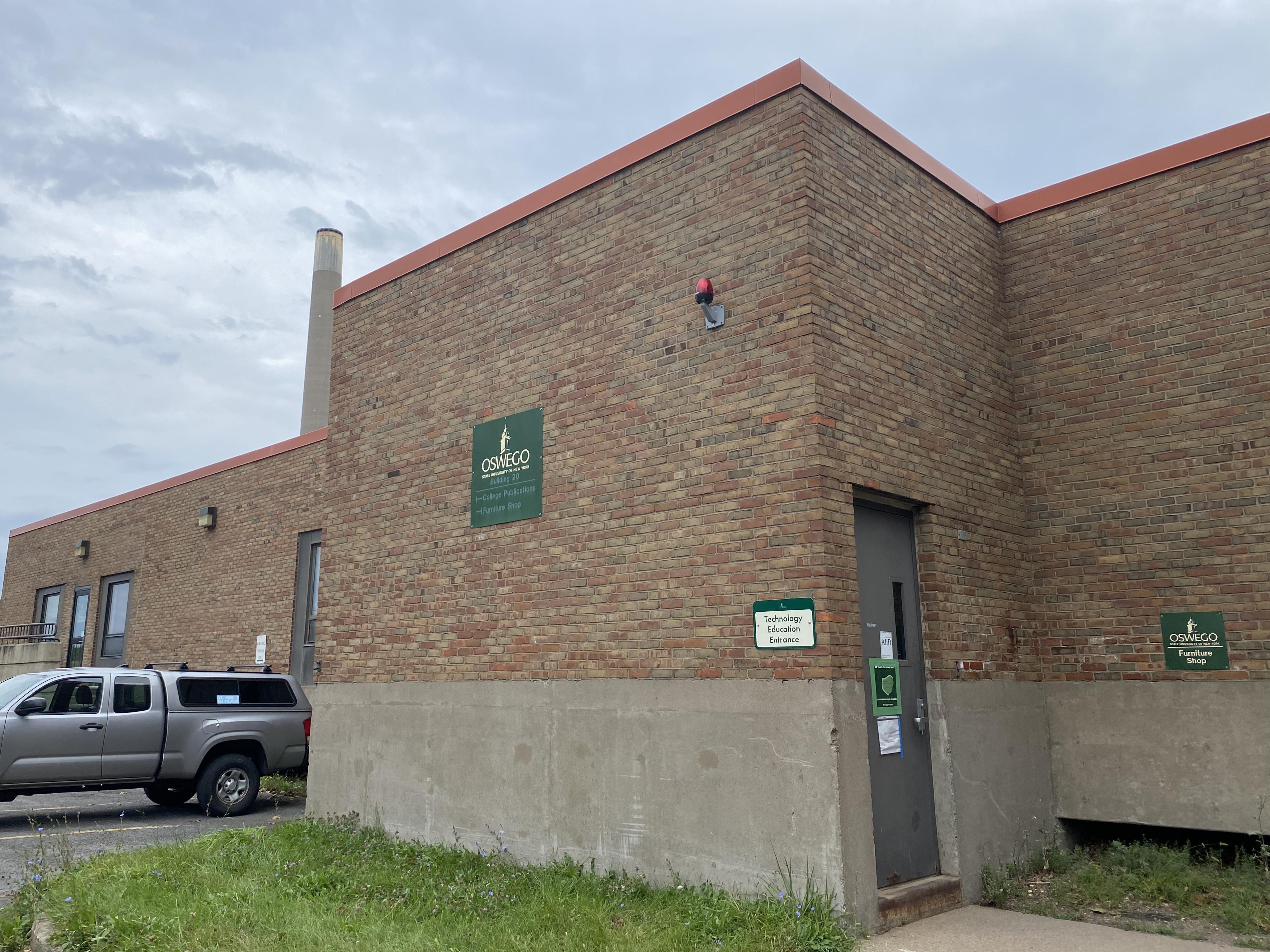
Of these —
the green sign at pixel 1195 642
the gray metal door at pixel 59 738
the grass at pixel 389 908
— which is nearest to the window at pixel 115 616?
the gray metal door at pixel 59 738

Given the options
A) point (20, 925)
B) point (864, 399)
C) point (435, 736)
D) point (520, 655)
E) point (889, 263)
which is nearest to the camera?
point (20, 925)

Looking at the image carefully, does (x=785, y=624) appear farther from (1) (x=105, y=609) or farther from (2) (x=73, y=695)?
(1) (x=105, y=609)

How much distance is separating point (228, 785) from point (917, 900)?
9.36m

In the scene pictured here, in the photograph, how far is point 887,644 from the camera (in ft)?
23.7

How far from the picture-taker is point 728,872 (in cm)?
676

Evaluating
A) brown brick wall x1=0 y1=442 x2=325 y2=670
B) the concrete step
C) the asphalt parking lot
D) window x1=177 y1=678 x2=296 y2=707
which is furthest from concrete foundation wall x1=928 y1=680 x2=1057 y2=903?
brown brick wall x1=0 y1=442 x2=325 y2=670

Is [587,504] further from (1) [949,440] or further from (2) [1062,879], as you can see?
(2) [1062,879]

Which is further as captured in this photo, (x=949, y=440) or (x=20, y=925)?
(x=949, y=440)

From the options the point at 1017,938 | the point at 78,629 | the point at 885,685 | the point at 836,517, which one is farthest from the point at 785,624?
the point at 78,629

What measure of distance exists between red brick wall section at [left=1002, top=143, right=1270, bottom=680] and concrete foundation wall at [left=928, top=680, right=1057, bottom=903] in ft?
2.40

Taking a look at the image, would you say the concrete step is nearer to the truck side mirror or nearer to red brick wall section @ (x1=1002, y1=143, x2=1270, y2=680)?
red brick wall section @ (x1=1002, y1=143, x2=1270, y2=680)

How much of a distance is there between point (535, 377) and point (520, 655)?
2564mm

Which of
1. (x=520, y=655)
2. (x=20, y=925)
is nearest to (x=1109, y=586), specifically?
(x=520, y=655)

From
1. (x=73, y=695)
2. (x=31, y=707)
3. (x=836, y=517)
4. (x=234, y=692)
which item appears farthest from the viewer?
(x=234, y=692)
